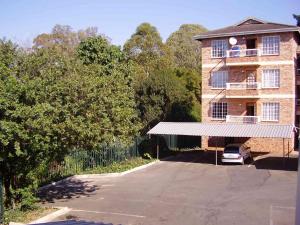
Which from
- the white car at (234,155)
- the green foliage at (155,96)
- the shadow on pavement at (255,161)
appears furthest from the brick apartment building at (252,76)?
the white car at (234,155)

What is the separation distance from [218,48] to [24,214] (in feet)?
90.9

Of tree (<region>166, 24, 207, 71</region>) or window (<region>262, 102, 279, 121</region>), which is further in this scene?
tree (<region>166, 24, 207, 71</region>)

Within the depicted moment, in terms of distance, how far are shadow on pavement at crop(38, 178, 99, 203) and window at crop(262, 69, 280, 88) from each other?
20521 millimetres

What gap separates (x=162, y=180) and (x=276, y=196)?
738 centimetres

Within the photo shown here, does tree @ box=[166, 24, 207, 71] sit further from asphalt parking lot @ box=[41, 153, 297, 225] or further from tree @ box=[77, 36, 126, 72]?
asphalt parking lot @ box=[41, 153, 297, 225]

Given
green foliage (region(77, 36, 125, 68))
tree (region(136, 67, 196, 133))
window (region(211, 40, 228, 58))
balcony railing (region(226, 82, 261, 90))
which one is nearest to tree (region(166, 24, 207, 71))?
window (region(211, 40, 228, 58))

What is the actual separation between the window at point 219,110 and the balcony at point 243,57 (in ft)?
13.2

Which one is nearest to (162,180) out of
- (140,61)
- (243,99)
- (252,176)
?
(252,176)

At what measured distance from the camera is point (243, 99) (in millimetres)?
38562

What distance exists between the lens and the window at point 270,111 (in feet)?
123

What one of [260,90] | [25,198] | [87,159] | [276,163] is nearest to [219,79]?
[260,90]

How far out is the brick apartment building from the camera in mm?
36969

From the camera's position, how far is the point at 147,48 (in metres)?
54.5

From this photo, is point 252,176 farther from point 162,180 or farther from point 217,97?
point 217,97
